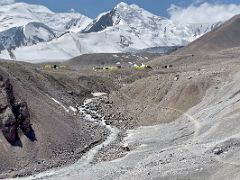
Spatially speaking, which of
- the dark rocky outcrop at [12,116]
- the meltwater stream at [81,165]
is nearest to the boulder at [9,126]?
the dark rocky outcrop at [12,116]

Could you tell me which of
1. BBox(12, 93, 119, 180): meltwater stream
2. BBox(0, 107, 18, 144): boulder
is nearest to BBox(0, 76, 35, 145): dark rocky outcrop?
BBox(0, 107, 18, 144): boulder

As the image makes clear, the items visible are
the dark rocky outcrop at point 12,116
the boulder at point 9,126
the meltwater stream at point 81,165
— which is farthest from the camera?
the dark rocky outcrop at point 12,116

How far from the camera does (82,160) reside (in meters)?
68.1

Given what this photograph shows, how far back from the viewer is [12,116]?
6925 cm

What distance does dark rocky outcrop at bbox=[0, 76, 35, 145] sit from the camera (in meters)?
67.8

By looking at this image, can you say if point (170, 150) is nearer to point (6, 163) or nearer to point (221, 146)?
point (221, 146)

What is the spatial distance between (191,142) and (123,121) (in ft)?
89.1

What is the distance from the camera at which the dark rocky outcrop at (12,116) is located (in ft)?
222

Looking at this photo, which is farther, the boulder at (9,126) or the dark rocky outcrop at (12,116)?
the dark rocky outcrop at (12,116)

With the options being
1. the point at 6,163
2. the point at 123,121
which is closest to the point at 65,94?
the point at 123,121

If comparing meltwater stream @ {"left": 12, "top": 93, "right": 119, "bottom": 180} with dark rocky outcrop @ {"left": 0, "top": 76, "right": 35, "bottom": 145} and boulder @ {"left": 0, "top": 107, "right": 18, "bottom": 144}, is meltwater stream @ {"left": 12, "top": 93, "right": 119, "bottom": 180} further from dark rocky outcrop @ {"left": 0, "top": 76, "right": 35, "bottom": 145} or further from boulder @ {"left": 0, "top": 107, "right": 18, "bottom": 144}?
boulder @ {"left": 0, "top": 107, "right": 18, "bottom": 144}

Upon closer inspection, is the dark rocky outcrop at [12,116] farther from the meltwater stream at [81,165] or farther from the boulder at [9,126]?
the meltwater stream at [81,165]

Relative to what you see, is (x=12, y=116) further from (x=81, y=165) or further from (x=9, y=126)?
(x=81, y=165)

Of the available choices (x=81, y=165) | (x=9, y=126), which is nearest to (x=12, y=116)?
(x=9, y=126)
